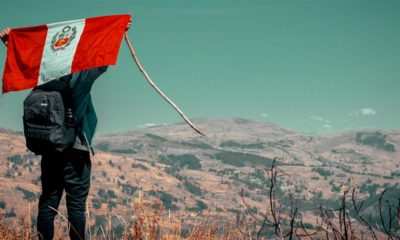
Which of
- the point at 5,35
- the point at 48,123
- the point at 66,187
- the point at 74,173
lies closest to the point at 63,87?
the point at 48,123

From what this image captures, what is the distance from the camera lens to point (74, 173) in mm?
4711

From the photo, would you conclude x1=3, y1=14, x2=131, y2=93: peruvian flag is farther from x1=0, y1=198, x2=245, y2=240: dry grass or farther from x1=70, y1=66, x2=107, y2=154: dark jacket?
x1=0, y1=198, x2=245, y2=240: dry grass

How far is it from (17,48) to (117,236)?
2.89 m

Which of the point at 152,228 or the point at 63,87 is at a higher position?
the point at 63,87

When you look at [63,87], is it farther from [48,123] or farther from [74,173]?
[74,173]

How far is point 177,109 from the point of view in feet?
14.0

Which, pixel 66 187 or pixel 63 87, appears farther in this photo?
pixel 63 87

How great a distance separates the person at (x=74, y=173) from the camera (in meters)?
4.68

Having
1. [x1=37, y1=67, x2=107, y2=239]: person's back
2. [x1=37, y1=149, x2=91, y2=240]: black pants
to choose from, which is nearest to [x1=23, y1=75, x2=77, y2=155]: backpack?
[x1=37, y1=67, x2=107, y2=239]: person's back

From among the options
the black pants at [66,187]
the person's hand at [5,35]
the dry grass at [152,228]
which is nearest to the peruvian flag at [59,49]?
the person's hand at [5,35]

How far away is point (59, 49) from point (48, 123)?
51.9 inches

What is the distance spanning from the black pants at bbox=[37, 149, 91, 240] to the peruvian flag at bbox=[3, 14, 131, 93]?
1011 mm

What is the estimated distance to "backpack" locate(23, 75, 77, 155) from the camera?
4.43m

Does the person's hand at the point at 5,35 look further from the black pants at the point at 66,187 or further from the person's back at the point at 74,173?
the black pants at the point at 66,187
